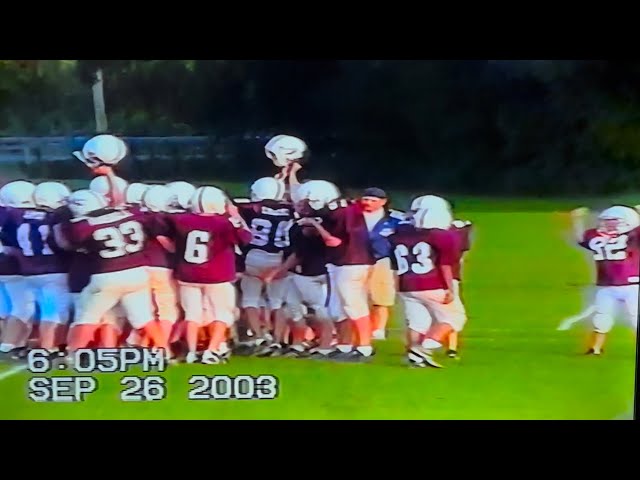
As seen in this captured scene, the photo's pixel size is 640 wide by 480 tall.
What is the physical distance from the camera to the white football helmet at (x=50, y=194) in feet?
6.34

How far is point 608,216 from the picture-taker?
200cm

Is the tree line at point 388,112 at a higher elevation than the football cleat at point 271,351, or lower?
higher

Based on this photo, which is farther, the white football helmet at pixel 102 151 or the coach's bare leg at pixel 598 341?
the coach's bare leg at pixel 598 341

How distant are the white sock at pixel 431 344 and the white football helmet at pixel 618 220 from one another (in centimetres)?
41

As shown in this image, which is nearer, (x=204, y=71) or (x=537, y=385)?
(x=204, y=71)

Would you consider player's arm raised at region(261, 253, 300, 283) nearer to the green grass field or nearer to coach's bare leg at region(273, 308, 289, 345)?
coach's bare leg at region(273, 308, 289, 345)

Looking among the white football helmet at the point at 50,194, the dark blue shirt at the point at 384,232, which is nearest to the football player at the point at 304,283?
the dark blue shirt at the point at 384,232

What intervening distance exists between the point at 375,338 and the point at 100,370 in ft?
1.86

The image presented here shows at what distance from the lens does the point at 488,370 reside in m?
2.04

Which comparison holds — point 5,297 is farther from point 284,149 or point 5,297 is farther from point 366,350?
point 366,350

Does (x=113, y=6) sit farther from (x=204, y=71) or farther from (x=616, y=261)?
(x=616, y=261)

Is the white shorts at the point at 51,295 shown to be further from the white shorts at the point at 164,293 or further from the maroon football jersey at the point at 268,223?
the maroon football jersey at the point at 268,223

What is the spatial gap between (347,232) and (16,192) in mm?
660
